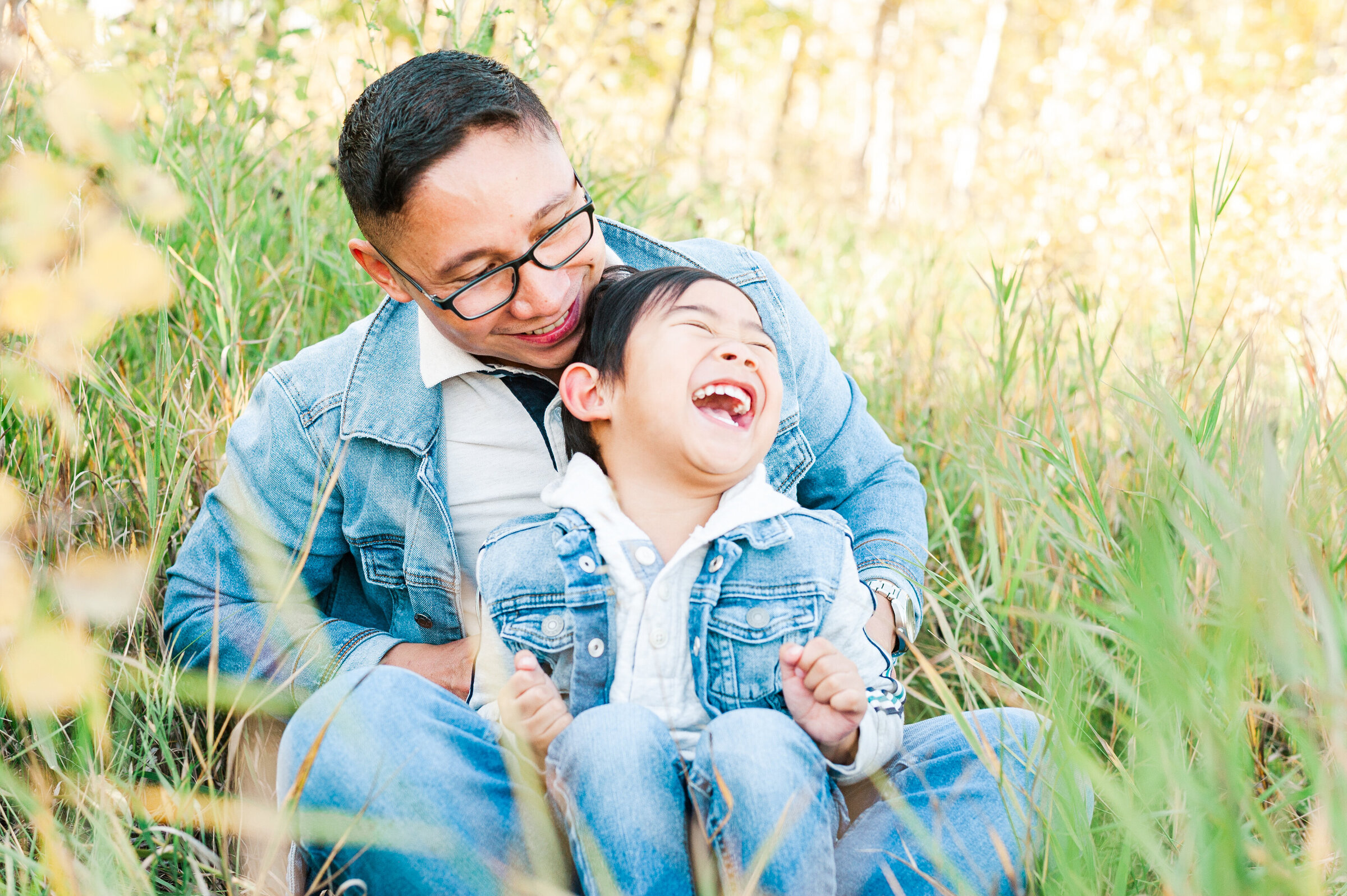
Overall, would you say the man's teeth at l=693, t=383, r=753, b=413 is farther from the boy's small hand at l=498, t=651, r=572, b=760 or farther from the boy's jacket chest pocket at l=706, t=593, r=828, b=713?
the boy's small hand at l=498, t=651, r=572, b=760

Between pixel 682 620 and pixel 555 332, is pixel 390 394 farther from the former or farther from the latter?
pixel 682 620

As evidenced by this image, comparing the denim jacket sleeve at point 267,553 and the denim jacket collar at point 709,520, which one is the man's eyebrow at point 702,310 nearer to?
A: the denim jacket collar at point 709,520

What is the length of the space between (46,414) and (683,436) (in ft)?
4.14

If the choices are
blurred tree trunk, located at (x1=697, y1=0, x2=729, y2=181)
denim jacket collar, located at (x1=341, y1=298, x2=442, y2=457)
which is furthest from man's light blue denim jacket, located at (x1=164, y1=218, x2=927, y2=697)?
blurred tree trunk, located at (x1=697, y1=0, x2=729, y2=181)

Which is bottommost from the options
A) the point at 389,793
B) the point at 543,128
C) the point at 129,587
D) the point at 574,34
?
the point at 389,793

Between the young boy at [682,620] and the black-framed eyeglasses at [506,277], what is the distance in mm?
126

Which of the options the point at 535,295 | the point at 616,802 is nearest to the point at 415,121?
the point at 535,295

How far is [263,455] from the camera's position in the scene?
1.92 metres

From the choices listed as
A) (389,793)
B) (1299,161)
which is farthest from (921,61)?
(389,793)

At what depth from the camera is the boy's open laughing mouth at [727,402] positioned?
1.61 m

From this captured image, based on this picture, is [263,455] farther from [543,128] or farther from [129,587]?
[543,128]

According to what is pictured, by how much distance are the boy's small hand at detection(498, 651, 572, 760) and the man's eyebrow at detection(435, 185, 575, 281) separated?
2.38ft

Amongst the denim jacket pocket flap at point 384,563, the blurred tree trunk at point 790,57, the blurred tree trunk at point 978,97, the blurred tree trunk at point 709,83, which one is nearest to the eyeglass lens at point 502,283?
the denim jacket pocket flap at point 384,563

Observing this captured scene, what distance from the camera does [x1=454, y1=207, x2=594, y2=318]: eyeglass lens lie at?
177 cm
